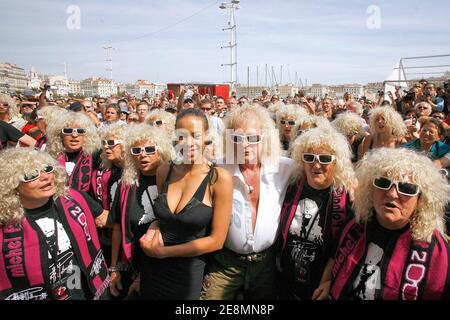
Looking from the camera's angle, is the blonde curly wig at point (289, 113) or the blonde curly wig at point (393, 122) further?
the blonde curly wig at point (289, 113)

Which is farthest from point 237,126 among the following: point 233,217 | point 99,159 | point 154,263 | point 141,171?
point 99,159

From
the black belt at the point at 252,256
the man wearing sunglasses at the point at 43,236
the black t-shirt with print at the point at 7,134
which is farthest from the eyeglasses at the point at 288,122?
the black t-shirt with print at the point at 7,134

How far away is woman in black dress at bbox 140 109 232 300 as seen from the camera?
2047 mm

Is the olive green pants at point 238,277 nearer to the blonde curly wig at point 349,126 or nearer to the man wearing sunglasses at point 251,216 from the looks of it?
the man wearing sunglasses at point 251,216

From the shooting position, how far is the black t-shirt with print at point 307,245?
2.19 m

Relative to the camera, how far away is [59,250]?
7.00ft

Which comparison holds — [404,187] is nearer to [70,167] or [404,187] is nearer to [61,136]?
[70,167]

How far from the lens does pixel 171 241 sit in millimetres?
2082

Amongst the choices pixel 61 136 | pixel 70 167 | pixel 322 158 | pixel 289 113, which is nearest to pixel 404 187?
pixel 322 158

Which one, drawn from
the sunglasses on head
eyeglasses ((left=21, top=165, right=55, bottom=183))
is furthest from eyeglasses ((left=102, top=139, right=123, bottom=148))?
eyeglasses ((left=21, top=165, right=55, bottom=183))

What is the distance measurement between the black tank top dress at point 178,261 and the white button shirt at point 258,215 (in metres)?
0.25

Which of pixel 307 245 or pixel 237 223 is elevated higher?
pixel 237 223

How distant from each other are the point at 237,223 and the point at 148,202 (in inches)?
33.6
